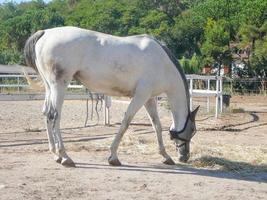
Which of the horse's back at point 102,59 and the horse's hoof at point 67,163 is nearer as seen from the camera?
the horse's hoof at point 67,163

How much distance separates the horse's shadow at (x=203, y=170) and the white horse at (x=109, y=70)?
230 millimetres

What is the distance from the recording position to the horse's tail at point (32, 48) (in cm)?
778

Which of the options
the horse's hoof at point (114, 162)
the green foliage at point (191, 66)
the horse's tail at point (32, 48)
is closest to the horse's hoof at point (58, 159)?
the horse's hoof at point (114, 162)

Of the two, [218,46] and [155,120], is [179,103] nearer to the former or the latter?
[155,120]

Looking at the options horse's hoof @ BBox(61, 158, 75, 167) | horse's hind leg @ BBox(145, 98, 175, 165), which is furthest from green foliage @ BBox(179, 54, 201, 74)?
horse's hoof @ BBox(61, 158, 75, 167)

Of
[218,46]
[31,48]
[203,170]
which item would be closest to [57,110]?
[31,48]

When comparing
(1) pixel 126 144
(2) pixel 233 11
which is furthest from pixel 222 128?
(2) pixel 233 11

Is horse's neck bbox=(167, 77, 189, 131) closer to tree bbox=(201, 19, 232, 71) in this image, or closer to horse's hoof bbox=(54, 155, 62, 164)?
horse's hoof bbox=(54, 155, 62, 164)

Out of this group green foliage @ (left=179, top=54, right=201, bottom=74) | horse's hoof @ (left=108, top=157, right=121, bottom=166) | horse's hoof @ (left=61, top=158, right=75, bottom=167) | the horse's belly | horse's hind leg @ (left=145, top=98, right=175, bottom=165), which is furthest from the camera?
green foliage @ (left=179, top=54, right=201, bottom=74)

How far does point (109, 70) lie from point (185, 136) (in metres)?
1.53

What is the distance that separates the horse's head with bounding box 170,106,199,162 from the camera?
7.86m

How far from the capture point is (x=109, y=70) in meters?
7.52

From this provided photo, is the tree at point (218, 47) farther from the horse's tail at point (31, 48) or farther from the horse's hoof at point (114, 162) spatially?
the horse's hoof at point (114, 162)

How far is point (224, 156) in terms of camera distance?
8.52m
